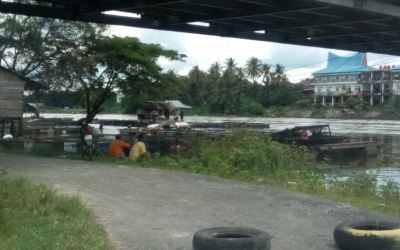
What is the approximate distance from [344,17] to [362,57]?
648 inches

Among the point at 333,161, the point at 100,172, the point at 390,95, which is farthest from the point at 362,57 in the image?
the point at 100,172

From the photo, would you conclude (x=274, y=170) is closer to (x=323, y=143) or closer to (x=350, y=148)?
(x=350, y=148)

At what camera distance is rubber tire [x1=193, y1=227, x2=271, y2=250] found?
23.9ft

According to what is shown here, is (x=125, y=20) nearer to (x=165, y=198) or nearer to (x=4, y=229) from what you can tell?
(x=165, y=198)

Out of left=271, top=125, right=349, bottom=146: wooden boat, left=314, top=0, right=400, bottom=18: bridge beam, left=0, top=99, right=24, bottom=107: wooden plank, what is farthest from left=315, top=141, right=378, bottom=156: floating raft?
left=0, top=99, right=24, bottom=107: wooden plank

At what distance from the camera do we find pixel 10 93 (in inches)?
960

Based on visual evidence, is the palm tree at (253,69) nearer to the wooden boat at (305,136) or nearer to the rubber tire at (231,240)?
the wooden boat at (305,136)

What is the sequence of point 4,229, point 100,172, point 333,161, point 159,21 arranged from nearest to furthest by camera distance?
point 4,229
point 100,172
point 159,21
point 333,161

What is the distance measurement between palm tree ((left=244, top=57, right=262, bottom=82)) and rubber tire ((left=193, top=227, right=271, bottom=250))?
315 feet

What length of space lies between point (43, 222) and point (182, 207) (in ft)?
9.98

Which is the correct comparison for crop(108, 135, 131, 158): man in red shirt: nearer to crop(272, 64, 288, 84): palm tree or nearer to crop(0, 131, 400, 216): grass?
crop(0, 131, 400, 216): grass

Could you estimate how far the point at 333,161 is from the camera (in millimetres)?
32625

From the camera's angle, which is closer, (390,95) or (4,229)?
(4,229)

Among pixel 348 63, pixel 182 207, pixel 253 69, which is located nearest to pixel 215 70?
pixel 253 69
